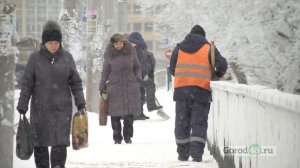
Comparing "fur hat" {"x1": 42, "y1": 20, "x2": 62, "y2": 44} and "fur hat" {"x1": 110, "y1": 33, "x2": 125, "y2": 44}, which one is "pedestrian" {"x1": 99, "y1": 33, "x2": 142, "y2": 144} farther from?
"fur hat" {"x1": 42, "y1": 20, "x2": 62, "y2": 44}

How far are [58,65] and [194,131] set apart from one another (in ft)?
7.95

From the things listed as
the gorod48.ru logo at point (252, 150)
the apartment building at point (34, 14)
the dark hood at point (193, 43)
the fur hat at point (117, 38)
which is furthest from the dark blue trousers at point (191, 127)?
the apartment building at point (34, 14)

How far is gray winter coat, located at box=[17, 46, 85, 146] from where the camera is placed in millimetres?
7250

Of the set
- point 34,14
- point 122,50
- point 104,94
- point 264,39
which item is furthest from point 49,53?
point 34,14

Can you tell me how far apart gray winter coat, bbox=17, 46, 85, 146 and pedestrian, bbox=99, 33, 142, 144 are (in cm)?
438

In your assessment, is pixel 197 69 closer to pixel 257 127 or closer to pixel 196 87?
pixel 196 87

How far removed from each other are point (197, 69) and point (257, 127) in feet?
11.4

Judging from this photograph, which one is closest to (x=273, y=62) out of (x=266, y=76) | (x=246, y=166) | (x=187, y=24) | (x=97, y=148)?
(x=266, y=76)

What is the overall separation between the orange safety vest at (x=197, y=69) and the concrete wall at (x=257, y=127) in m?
0.24

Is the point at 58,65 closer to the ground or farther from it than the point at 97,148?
farther from it

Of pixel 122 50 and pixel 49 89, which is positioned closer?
pixel 49 89

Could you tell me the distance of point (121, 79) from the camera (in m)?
11.8

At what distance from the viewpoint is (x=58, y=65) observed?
23.9 ft

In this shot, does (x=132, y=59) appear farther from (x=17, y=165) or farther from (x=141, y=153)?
(x=17, y=165)
